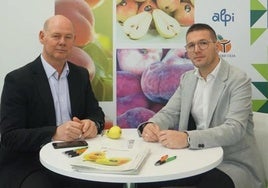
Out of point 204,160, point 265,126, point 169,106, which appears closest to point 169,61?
point 169,106

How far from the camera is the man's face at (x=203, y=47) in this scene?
2145 mm

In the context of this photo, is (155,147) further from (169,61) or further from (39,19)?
(39,19)

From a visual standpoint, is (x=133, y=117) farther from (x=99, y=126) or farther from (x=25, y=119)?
(x=25, y=119)

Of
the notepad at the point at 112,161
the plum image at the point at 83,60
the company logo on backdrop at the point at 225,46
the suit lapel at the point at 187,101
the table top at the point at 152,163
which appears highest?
the company logo on backdrop at the point at 225,46

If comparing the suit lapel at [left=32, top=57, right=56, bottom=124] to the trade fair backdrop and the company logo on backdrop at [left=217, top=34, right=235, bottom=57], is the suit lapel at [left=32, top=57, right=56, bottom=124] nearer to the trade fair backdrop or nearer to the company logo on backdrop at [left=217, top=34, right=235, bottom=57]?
the trade fair backdrop

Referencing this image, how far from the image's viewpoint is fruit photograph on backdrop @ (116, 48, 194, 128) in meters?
2.66

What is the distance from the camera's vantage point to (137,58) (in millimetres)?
2660

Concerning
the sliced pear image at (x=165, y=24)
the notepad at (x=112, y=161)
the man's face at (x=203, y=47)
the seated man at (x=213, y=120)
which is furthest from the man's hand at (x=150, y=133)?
the sliced pear image at (x=165, y=24)

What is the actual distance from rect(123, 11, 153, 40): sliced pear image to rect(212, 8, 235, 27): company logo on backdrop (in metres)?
0.50

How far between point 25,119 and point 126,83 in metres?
0.83

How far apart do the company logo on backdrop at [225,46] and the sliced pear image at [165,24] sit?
33cm

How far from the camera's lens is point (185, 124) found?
227 cm

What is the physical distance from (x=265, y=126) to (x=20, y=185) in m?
1.55

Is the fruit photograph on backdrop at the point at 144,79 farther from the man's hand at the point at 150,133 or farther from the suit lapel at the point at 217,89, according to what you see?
the man's hand at the point at 150,133
